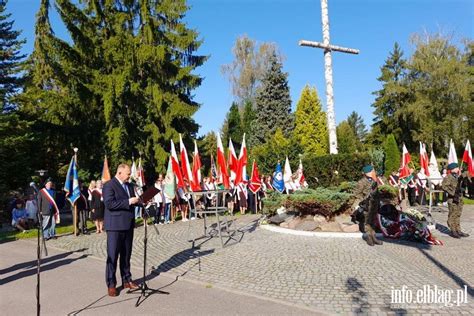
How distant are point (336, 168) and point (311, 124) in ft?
94.9

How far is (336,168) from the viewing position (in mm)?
16156

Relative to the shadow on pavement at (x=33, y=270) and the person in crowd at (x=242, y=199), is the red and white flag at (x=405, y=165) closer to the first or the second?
the person in crowd at (x=242, y=199)

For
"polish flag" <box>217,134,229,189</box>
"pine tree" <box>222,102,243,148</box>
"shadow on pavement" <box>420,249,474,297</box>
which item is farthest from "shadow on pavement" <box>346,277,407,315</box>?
"pine tree" <box>222,102,243,148</box>

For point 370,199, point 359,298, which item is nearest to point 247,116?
point 370,199

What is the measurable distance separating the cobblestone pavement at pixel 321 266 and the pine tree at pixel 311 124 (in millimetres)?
33155

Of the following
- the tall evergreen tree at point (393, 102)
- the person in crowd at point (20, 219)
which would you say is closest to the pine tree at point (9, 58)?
the person in crowd at point (20, 219)

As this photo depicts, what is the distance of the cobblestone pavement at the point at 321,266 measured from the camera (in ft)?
18.1

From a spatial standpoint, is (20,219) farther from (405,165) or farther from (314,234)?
(405,165)

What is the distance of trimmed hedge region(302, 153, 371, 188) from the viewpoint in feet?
52.0

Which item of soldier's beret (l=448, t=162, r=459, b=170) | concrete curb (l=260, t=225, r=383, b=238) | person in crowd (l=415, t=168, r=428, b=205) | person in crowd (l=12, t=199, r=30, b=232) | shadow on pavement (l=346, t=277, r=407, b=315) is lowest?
shadow on pavement (l=346, t=277, r=407, b=315)

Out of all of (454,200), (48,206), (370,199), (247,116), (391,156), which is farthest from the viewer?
(247,116)

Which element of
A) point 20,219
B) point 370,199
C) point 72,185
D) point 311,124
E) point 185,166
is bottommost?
point 20,219

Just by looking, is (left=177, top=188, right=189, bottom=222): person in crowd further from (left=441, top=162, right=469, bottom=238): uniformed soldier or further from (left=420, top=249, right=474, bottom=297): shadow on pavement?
(left=420, top=249, right=474, bottom=297): shadow on pavement

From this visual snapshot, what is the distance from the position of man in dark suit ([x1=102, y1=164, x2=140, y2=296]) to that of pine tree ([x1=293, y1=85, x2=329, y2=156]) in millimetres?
38331
